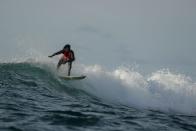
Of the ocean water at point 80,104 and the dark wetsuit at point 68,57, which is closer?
the ocean water at point 80,104

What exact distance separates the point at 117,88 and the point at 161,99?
257 cm

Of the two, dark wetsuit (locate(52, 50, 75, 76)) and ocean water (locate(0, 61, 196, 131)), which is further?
dark wetsuit (locate(52, 50, 75, 76))

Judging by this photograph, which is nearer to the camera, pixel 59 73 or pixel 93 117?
pixel 93 117

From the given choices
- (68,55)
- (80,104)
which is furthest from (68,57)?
(80,104)

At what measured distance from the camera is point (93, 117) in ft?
36.0

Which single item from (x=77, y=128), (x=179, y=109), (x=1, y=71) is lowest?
(x=77, y=128)

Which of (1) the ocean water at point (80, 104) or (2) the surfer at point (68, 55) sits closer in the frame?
(1) the ocean water at point (80, 104)

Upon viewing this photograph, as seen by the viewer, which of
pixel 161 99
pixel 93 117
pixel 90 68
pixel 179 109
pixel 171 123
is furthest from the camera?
pixel 90 68

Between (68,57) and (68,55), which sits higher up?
(68,55)

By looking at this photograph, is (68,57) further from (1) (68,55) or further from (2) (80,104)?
(2) (80,104)

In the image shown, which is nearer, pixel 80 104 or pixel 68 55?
pixel 80 104

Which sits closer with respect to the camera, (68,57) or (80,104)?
(80,104)

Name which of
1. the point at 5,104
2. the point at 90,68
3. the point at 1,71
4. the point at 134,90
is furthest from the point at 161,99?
the point at 5,104

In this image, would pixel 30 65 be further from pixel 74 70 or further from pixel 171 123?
pixel 171 123
